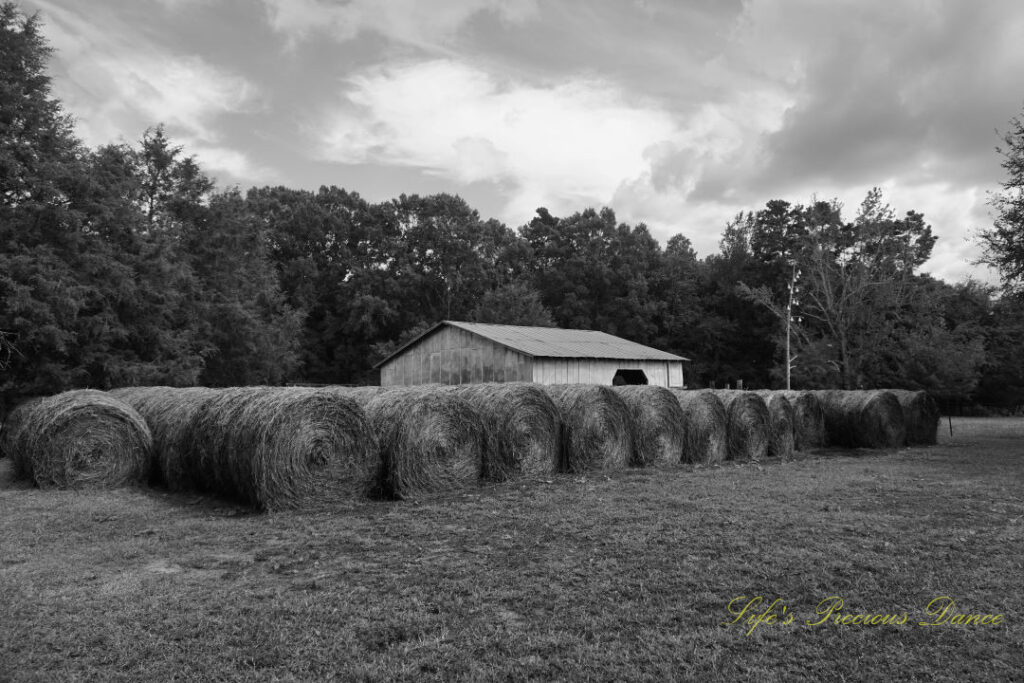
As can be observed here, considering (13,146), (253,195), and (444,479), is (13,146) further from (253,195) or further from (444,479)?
(253,195)

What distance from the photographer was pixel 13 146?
20.9 metres

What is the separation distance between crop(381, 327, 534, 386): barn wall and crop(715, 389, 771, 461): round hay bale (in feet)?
28.6

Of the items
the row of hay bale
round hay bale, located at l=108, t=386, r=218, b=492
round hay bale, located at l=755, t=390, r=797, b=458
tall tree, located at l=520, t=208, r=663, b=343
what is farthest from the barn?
tall tree, located at l=520, t=208, r=663, b=343

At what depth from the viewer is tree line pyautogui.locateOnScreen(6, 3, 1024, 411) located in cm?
2173

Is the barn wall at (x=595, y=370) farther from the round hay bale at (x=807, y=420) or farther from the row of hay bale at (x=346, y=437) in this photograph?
the row of hay bale at (x=346, y=437)

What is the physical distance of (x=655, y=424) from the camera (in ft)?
45.2

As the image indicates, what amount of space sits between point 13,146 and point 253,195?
29.3 metres

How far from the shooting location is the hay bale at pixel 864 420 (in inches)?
716

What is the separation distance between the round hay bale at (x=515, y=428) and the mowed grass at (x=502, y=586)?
182 centimetres

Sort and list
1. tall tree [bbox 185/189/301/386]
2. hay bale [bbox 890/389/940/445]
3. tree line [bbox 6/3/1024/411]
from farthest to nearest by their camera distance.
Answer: tall tree [bbox 185/189/301/386] < tree line [bbox 6/3/1024/411] < hay bale [bbox 890/389/940/445]

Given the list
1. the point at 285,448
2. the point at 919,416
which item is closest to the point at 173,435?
the point at 285,448

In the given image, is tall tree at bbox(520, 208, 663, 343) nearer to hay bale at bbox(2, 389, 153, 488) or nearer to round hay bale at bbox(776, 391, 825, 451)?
round hay bale at bbox(776, 391, 825, 451)

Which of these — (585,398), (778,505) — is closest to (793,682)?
(778,505)

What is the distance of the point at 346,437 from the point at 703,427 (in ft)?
28.2
